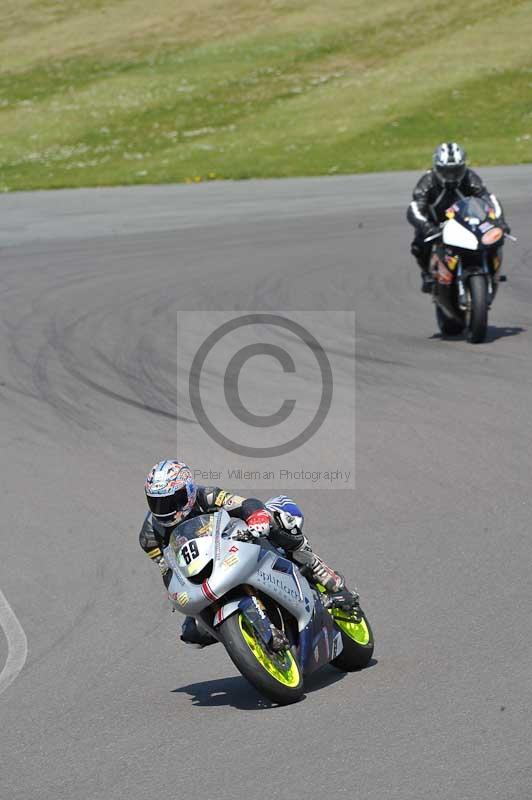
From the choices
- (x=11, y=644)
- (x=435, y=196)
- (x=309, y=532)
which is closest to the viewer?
(x=11, y=644)

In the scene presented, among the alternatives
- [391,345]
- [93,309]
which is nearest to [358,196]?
[93,309]

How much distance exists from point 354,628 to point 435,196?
8.28 m

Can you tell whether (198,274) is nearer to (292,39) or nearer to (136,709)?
(136,709)

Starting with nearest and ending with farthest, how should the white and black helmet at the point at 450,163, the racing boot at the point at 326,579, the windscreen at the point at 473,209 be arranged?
1. the racing boot at the point at 326,579
2. the windscreen at the point at 473,209
3. the white and black helmet at the point at 450,163

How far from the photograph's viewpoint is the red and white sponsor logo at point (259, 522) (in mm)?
6094

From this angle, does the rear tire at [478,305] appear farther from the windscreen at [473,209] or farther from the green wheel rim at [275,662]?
the green wheel rim at [275,662]

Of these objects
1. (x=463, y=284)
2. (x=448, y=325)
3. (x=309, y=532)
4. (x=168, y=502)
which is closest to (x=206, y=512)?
(x=168, y=502)

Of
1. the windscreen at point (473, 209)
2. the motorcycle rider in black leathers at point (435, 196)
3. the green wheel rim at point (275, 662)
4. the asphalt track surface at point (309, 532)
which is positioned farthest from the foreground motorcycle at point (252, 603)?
the motorcycle rider in black leathers at point (435, 196)

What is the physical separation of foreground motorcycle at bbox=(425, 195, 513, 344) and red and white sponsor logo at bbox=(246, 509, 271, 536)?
7.26m

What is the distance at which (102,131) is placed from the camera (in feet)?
114

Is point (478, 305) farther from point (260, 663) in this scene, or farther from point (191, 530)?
point (260, 663)

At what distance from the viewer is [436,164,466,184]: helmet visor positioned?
1359 centimetres

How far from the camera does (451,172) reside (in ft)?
44.8

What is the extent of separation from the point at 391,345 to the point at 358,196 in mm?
11966
